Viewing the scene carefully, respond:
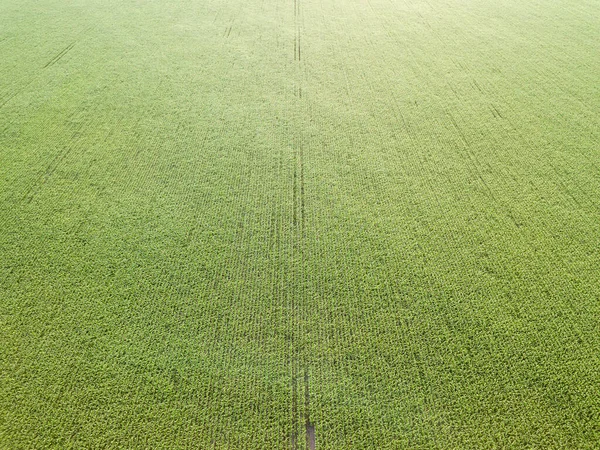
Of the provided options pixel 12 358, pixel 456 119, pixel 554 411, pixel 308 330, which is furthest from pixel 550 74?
pixel 12 358

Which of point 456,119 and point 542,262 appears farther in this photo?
point 456,119

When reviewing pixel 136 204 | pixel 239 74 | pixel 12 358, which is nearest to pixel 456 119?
pixel 239 74

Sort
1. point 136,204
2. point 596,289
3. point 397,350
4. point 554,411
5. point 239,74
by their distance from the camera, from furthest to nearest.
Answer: point 239,74 < point 136,204 < point 596,289 < point 397,350 < point 554,411

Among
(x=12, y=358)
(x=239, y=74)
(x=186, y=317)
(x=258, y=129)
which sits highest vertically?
(x=239, y=74)

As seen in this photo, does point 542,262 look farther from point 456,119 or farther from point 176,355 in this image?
point 176,355

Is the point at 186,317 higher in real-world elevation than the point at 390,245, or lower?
lower

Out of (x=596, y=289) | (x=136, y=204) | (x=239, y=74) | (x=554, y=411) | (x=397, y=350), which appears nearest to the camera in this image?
(x=554, y=411)
